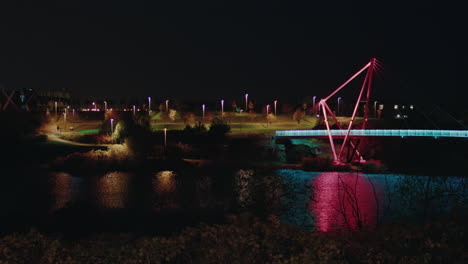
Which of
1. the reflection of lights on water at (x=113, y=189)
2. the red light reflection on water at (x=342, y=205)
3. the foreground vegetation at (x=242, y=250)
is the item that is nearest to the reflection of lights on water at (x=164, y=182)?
the reflection of lights on water at (x=113, y=189)

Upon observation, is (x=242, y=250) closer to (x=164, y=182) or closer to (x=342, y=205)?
(x=342, y=205)

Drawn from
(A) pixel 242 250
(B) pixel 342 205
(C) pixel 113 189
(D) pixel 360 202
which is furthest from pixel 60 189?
(A) pixel 242 250

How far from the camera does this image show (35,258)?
7.79 metres

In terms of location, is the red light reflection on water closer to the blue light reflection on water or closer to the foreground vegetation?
the blue light reflection on water

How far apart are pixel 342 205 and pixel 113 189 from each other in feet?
41.3

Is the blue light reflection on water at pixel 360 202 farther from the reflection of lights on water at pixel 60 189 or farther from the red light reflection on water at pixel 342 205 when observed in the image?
the reflection of lights on water at pixel 60 189

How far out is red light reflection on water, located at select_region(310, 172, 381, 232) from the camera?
15160 millimetres

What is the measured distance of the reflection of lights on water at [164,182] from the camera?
2609cm

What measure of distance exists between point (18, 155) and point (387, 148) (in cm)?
3221

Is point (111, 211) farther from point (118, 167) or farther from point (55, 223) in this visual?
point (118, 167)

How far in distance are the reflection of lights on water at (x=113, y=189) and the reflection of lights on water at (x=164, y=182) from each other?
65.9 inches

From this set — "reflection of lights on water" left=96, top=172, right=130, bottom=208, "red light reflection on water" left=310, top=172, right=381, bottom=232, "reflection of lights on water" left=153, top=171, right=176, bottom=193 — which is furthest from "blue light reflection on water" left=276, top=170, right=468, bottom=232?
"reflection of lights on water" left=96, top=172, right=130, bottom=208

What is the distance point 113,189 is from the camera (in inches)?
1033

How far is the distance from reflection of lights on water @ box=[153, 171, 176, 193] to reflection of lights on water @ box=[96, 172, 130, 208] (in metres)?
1.67
